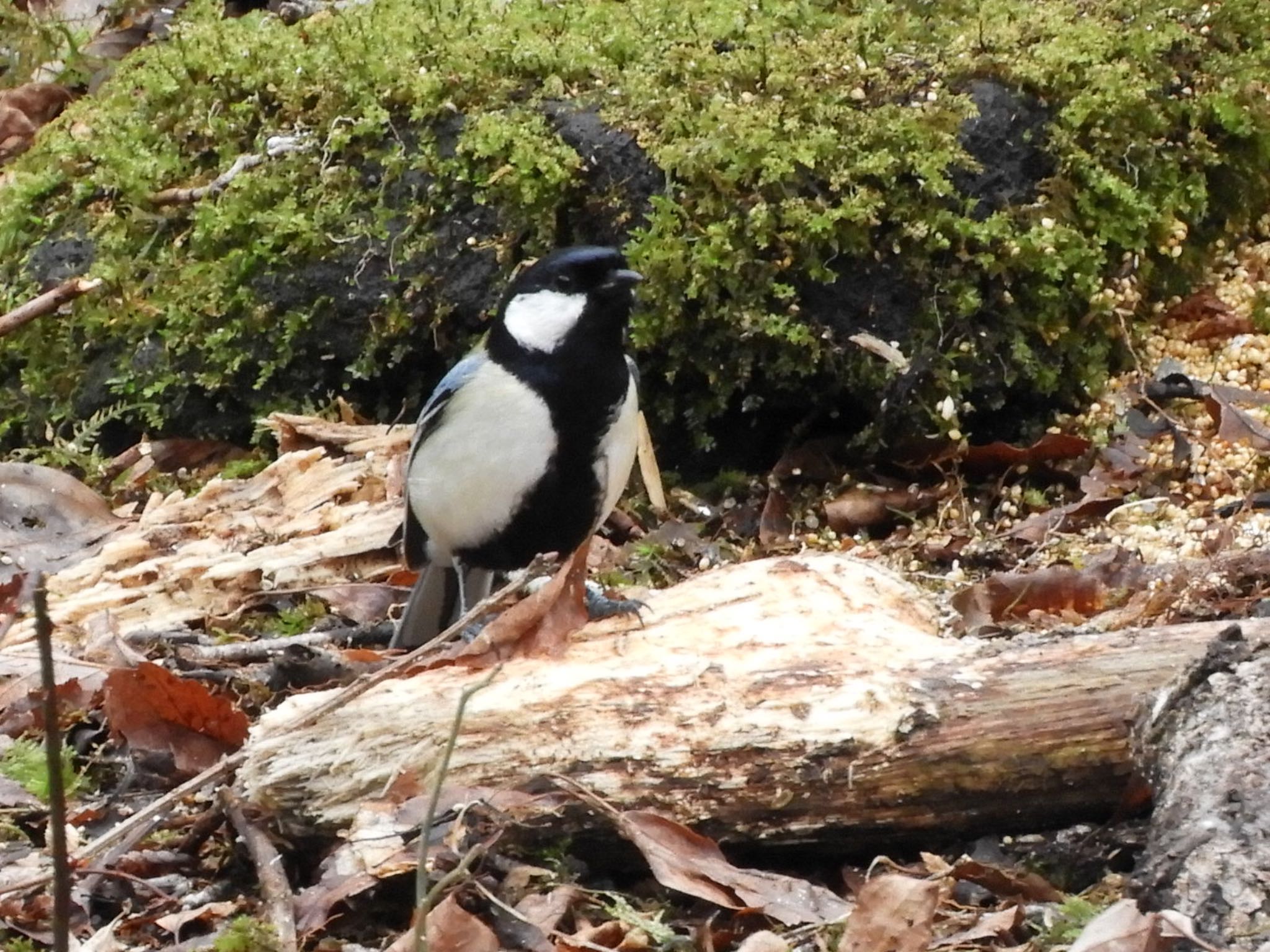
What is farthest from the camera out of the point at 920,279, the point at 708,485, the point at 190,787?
the point at 708,485

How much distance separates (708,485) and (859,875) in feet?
7.66

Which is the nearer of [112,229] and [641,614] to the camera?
[641,614]

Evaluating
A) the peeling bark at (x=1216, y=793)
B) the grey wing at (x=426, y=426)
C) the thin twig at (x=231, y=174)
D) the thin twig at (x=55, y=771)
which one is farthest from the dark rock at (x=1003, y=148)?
the thin twig at (x=55, y=771)

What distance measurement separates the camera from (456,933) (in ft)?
7.00

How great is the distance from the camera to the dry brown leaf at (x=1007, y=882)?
2207 millimetres

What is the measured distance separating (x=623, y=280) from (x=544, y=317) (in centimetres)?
21

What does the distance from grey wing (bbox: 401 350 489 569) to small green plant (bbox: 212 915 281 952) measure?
1.59 m

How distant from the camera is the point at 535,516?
11.7ft

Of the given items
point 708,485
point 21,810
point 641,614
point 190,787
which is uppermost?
point 190,787

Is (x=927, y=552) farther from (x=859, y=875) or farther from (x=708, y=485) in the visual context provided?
(x=859, y=875)

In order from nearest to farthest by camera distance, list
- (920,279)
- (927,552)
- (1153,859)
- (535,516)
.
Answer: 1. (1153,859)
2. (535,516)
3. (927,552)
4. (920,279)

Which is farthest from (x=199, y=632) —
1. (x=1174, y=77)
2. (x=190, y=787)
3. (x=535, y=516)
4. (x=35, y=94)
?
(x=35, y=94)

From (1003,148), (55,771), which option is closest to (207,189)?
(1003,148)

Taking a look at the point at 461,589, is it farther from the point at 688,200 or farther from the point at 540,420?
the point at 688,200
